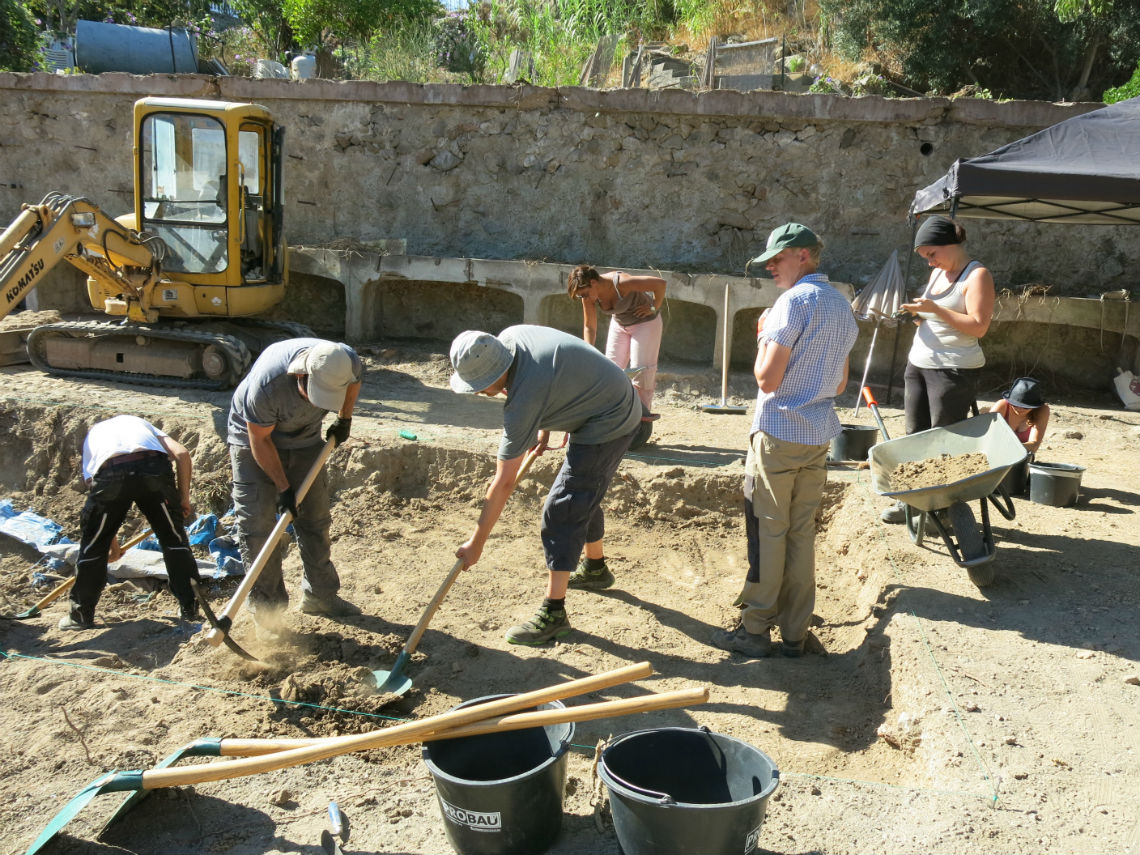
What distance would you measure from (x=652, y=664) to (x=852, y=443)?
10.3 feet

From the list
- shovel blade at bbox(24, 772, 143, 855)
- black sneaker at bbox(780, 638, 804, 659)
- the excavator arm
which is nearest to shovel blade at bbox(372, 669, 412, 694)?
shovel blade at bbox(24, 772, 143, 855)

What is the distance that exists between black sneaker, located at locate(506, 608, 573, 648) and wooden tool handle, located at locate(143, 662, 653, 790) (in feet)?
5.12

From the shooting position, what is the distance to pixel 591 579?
5.29 meters

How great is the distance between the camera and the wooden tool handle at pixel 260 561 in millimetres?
4191

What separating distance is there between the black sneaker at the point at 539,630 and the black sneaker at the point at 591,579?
1.92ft

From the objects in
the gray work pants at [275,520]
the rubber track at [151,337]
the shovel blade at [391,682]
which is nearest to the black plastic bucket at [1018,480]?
the shovel blade at [391,682]

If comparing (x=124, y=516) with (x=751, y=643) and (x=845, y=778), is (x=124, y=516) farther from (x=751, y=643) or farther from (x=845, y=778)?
(x=845, y=778)

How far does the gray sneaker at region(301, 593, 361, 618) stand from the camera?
5031 millimetres

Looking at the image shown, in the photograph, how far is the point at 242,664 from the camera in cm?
439

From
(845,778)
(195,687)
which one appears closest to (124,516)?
(195,687)

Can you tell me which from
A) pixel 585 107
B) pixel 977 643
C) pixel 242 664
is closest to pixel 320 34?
pixel 585 107

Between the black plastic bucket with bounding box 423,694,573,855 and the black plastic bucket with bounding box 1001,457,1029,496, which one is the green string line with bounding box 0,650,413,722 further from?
the black plastic bucket with bounding box 1001,457,1029,496

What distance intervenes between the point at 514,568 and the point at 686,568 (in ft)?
3.61

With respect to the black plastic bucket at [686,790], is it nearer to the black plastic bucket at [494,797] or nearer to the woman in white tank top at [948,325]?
the black plastic bucket at [494,797]
